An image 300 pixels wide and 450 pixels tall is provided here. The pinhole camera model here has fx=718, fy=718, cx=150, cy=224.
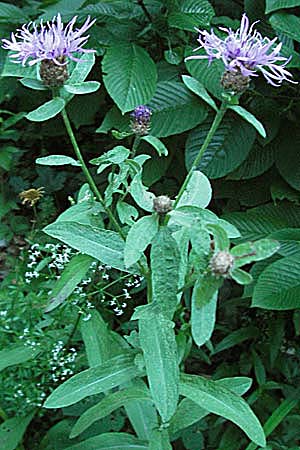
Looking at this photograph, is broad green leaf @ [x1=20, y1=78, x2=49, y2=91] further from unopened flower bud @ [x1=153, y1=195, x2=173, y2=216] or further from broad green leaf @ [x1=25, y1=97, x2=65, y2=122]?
unopened flower bud @ [x1=153, y1=195, x2=173, y2=216]

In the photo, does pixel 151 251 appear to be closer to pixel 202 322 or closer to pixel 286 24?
pixel 202 322

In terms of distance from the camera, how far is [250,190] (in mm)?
1933

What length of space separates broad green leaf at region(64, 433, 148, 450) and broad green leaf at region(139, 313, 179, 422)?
0.36 m

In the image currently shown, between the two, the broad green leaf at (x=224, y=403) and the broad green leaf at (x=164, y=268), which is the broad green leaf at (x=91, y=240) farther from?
the broad green leaf at (x=224, y=403)

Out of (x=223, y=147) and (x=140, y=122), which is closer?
(x=140, y=122)

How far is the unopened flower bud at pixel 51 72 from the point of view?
1.02 m

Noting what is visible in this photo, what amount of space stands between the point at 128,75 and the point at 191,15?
215 mm

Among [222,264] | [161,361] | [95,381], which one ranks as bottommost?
[95,381]

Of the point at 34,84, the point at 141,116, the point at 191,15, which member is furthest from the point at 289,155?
the point at 34,84

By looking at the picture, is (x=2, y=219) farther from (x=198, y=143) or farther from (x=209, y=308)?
(x=209, y=308)

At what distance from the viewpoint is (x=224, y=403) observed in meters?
1.14

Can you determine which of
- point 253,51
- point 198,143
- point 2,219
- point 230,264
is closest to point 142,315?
point 230,264

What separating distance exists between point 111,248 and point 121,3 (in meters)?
1.07

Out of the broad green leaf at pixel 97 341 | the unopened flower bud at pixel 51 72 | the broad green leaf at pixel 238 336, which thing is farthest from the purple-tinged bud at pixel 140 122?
the broad green leaf at pixel 238 336
